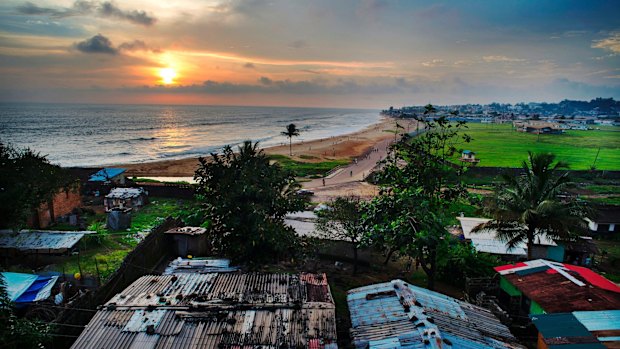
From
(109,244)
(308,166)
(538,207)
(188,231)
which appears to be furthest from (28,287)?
(308,166)

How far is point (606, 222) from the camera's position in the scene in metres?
25.5

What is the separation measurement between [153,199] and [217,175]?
21.7m

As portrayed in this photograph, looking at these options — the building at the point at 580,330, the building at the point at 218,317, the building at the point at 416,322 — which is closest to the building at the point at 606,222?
the building at the point at 580,330

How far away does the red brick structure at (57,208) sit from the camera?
24.1 metres

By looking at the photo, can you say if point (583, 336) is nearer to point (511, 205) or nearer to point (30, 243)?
point (511, 205)

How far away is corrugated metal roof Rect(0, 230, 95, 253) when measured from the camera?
1739 cm

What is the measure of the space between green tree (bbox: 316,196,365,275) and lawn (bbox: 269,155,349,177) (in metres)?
28.7

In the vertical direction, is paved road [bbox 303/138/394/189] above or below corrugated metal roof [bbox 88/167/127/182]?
below

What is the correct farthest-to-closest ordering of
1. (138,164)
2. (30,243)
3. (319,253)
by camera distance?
(138,164) < (319,253) < (30,243)

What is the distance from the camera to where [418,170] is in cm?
1474

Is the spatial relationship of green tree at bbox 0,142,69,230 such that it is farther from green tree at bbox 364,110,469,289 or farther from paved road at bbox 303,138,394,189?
paved road at bbox 303,138,394,189

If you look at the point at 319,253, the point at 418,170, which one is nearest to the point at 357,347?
the point at 418,170

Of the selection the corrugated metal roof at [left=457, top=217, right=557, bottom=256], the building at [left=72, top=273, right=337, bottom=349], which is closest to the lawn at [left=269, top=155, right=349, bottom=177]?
the corrugated metal roof at [left=457, top=217, right=557, bottom=256]

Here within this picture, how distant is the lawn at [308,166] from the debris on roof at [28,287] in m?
34.7
